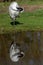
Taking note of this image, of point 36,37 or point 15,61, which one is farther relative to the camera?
point 36,37

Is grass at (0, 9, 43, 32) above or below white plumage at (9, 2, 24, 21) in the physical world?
below

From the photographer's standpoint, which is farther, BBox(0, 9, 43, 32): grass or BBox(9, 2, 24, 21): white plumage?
BBox(0, 9, 43, 32): grass

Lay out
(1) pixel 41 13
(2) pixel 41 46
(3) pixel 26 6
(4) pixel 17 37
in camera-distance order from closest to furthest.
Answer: (2) pixel 41 46 → (4) pixel 17 37 → (1) pixel 41 13 → (3) pixel 26 6

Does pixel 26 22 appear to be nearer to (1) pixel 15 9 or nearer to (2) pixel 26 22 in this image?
(2) pixel 26 22

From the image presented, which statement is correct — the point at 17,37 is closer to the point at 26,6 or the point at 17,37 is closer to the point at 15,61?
the point at 15,61

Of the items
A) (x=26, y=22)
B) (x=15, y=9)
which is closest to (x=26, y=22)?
(x=26, y=22)

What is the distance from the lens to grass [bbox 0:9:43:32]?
12945mm

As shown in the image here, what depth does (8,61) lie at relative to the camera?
27.7 ft

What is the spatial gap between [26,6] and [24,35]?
242 inches

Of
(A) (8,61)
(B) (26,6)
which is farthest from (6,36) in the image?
(B) (26,6)

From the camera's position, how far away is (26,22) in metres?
14.0

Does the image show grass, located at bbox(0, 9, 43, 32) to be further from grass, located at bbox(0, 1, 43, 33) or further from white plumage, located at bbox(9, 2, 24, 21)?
white plumage, located at bbox(9, 2, 24, 21)

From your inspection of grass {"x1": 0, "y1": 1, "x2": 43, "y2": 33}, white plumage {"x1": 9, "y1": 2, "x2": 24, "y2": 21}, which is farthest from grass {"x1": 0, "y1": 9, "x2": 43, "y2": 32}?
white plumage {"x1": 9, "y1": 2, "x2": 24, "y2": 21}

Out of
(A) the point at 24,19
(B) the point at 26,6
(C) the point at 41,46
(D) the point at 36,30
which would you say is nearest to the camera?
(C) the point at 41,46
